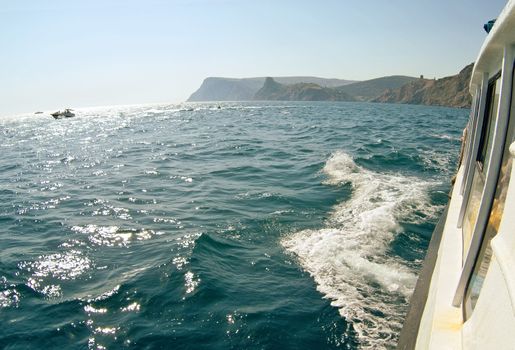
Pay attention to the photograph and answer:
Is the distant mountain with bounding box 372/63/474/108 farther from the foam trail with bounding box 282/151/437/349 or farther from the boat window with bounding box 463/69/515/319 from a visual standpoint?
the boat window with bounding box 463/69/515/319

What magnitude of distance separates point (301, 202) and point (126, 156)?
14.5 meters

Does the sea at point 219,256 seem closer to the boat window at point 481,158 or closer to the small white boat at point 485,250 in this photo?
the small white boat at point 485,250

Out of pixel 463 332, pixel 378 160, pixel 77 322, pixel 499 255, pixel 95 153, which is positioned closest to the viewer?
pixel 499 255

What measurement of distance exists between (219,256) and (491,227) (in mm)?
5515

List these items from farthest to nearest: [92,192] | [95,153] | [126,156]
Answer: [95,153] → [126,156] → [92,192]

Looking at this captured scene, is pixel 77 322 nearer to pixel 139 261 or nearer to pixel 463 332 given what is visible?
pixel 139 261

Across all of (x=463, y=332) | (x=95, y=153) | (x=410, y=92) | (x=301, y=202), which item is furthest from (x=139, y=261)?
(x=410, y=92)

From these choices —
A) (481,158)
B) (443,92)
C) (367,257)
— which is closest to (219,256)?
(367,257)

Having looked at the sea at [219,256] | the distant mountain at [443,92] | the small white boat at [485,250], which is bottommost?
the sea at [219,256]

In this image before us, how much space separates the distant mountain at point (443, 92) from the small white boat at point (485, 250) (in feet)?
415

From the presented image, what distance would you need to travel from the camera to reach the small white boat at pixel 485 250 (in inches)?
68.0

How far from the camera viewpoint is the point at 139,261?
7215 millimetres

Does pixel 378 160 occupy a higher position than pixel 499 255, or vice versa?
pixel 499 255

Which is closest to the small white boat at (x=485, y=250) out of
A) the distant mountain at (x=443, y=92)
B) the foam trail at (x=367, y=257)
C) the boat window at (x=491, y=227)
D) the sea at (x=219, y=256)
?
the boat window at (x=491, y=227)
